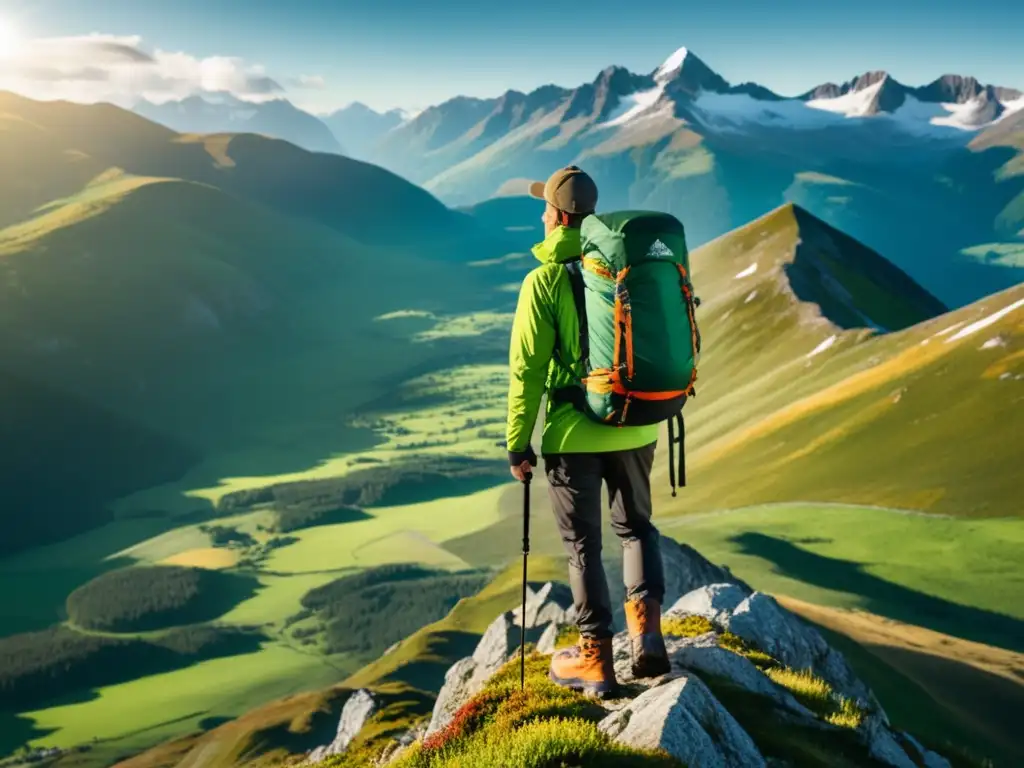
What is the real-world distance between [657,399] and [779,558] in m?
78.0

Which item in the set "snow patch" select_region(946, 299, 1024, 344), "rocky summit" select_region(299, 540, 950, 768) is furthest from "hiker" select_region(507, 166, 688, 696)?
"snow patch" select_region(946, 299, 1024, 344)

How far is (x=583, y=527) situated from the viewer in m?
12.7

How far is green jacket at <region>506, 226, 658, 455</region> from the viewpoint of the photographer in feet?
39.9

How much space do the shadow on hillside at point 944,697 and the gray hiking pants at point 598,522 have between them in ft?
86.0

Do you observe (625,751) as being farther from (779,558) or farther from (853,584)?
(779,558)

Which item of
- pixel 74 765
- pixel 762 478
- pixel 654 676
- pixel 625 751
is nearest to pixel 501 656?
pixel 654 676

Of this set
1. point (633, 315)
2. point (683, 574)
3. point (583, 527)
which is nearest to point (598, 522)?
point (583, 527)

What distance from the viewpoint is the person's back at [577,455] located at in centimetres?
1223

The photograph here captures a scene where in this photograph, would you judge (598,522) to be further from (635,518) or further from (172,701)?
(172,701)

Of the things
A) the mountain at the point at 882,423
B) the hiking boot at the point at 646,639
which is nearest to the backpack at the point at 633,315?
the hiking boot at the point at 646,639

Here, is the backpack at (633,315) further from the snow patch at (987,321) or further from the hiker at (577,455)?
the snow patch at (987,321)

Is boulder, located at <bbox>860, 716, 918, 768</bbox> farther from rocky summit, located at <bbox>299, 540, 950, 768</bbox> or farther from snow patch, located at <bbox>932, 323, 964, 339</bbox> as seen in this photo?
snow patch, located at <bbox>932, 323, 964, 339</bbox>

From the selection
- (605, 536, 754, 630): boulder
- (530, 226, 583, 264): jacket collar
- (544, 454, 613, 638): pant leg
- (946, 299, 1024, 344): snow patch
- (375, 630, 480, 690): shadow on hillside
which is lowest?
(375, 630, 480, 690): shadow on hillside

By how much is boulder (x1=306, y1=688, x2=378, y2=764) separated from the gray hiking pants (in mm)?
31642
